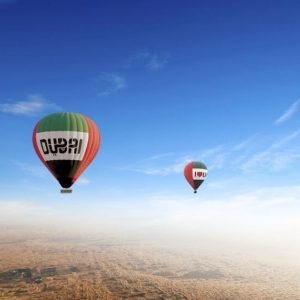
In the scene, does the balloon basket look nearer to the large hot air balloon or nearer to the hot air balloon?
the large hot air balloon

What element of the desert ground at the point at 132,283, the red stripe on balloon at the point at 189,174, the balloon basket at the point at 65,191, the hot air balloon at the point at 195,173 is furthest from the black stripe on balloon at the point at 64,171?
the desert ground at the point at 132,283

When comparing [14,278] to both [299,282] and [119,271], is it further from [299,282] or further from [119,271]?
[299,282]

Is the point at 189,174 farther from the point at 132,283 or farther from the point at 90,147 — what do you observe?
the point at 132,283

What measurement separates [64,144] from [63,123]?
84.1 inches

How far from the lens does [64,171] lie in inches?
1565

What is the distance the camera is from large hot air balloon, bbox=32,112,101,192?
39.9 meters

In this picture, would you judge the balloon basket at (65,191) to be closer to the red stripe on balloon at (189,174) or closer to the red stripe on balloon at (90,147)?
the red stripe on balloon at (90,147)

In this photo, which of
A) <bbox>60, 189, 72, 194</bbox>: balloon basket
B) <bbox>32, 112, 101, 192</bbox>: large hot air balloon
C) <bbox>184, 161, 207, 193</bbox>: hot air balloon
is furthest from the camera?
<bbox>184, 161, 207, 193</bbox>: hot air balloon

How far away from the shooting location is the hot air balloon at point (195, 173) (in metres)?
73.2

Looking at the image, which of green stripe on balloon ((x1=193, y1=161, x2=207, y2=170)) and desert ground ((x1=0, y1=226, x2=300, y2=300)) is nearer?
green stripe on balloon ((x1=193, y1=161, x2=207, y2=170))

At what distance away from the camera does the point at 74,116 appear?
4094cm

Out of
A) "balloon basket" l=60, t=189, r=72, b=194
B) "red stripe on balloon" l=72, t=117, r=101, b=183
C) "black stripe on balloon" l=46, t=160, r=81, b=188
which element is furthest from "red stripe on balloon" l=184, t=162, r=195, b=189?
"balloon basket" l=60, t=189, r=72, b=194

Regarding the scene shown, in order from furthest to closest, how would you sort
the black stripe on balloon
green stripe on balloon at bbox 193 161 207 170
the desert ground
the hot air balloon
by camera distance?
1. the desert ground
2. green stripe on balloon at bbox 193 161 207 170
3. the hot air balloon
4. the black stripe on balloon

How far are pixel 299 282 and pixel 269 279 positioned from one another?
33.9 ft
